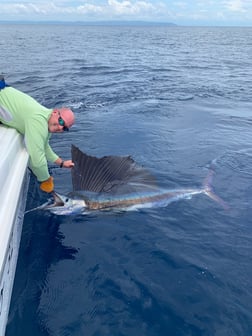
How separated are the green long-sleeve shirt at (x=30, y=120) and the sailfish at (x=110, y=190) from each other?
2.07 ft

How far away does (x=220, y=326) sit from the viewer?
3.05 metres

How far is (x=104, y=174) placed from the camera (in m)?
4.71

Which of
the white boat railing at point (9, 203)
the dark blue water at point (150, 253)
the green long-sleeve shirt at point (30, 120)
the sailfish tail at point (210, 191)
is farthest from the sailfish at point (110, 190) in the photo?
the white boat railing at point (9, 203)

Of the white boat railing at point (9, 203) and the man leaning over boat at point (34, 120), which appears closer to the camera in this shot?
the white boat railing at point (9, 203)

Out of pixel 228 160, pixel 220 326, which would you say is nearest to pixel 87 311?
pixel 220 326

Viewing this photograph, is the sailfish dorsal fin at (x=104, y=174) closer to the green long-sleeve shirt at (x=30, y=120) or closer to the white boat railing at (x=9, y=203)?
the green long-sleeve shirt at (x=30, y=120)

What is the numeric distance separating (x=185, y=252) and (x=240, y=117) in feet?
20.0

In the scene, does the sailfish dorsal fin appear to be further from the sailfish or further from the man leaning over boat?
the man leaning over boat

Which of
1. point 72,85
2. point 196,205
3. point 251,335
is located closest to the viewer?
point 251,335

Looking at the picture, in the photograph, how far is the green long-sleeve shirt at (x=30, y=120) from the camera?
3.58 metres

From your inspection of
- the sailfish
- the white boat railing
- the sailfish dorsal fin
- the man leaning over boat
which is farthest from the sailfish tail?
the white boat railing

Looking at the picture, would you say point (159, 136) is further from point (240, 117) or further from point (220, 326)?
point (220, 326)

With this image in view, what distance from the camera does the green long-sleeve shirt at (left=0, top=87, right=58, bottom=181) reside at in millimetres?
3576

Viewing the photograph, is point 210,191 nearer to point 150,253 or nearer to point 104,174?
point 104,174
